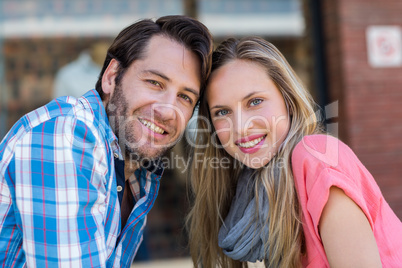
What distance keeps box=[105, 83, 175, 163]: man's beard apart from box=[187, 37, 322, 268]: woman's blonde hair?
36 cm

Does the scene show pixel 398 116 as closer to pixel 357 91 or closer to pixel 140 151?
pixel 357 91

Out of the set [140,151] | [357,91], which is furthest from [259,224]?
[357,91]

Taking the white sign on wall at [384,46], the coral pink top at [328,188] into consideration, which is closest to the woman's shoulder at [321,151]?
the coral pink top at [328,188]

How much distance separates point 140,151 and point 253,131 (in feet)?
1.82

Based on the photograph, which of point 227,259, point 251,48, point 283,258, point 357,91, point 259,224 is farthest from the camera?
point 357,91

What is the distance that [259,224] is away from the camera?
2.08 m

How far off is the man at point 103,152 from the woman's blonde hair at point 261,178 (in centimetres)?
22

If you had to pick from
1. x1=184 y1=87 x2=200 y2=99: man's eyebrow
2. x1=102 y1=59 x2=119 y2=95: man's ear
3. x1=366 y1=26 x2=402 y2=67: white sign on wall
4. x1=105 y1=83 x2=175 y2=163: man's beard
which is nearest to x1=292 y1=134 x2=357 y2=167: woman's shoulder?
x1=184 y1=87 x2=200 y2=99: man's eyebrow

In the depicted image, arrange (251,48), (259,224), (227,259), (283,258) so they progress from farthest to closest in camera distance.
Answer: (227,259)
(251,48)
(259,224)
(283,258)

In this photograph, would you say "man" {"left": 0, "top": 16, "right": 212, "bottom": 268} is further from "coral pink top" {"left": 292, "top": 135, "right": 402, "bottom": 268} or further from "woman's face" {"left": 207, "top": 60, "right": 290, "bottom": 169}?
"coral pink top" {"left": 292, "top": 135, "right": 402, "bottom": 268}

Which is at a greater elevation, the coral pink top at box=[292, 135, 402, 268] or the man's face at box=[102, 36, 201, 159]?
the man's face at box=[102, 36, 201, 159]

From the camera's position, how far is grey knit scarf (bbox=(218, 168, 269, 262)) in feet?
6.77

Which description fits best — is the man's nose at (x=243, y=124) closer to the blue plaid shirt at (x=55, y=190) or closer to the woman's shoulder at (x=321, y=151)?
the woman's shoulder at (x=321, y=151)

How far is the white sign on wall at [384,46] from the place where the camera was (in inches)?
166
